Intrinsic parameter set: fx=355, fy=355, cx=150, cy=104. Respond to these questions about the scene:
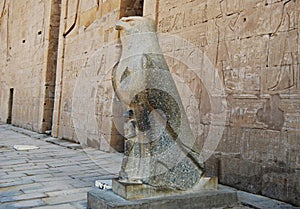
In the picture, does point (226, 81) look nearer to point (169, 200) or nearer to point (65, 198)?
point (169, 200)

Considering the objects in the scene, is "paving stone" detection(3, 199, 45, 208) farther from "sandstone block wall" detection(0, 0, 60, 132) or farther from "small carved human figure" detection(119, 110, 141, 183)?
"sandstone block wall" detection(0, 0, 60, 132)

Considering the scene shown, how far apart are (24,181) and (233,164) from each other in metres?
2.63

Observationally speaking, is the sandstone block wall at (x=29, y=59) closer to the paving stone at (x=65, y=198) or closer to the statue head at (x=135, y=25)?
the paving stone at (x=65, y=198)

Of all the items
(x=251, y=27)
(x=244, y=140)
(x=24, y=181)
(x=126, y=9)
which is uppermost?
(x=126, y=9)

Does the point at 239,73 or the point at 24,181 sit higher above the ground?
the point at 239,73

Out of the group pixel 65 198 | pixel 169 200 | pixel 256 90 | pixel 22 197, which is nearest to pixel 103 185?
pixel 65 198

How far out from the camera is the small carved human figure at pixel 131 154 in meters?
2.95

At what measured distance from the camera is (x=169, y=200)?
9.35 feet

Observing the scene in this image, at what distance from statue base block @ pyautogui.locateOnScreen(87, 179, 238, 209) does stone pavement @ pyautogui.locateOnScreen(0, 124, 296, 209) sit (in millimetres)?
297

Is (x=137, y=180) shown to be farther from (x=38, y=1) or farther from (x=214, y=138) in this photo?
(x=38, y=1)

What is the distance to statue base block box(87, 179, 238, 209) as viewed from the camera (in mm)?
2738

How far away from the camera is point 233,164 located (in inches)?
176

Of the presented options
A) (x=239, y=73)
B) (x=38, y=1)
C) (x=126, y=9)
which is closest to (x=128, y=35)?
(x=239, y=73)

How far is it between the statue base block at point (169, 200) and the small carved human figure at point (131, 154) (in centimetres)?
Answer: 16
